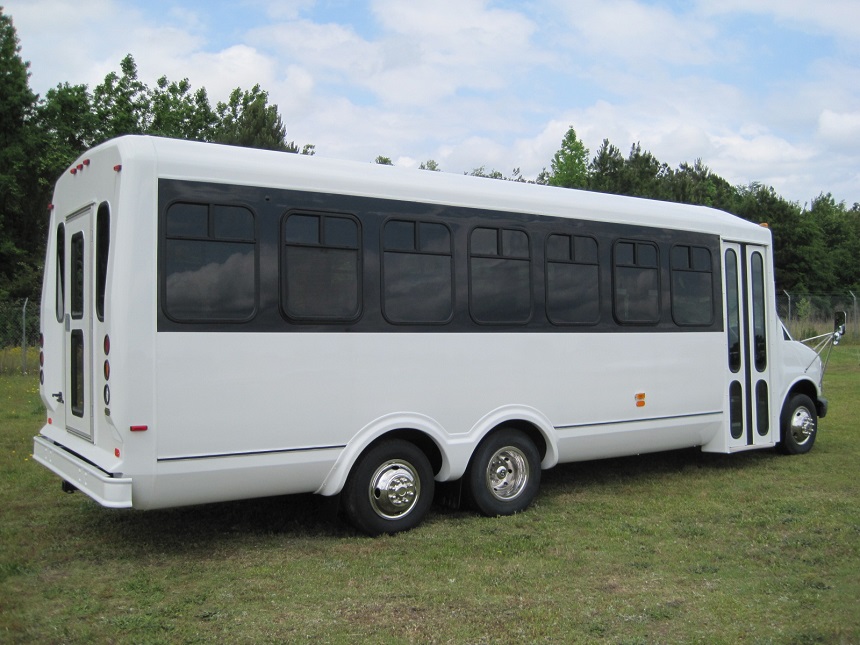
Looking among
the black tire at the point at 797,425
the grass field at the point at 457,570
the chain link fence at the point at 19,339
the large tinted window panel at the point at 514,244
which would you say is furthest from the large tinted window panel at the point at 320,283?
the chain link fence at the point at 19,339

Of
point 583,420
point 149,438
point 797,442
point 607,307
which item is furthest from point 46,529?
point 797,442

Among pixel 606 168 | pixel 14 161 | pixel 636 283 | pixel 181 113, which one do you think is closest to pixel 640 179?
pixel 606 168

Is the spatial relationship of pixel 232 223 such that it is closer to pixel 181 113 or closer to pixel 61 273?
pixel 61 273

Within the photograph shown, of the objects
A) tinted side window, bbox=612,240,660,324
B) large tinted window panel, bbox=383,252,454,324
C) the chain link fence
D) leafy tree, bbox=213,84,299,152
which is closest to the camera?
large tinted window panel, bbox=383,252,454,324

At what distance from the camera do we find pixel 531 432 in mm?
7875

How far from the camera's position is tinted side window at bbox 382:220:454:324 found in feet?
22.7

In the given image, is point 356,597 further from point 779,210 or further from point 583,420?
point 779,210

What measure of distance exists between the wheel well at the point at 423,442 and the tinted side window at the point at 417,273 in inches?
34.6

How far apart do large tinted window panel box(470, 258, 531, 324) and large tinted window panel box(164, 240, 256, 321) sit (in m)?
2.04

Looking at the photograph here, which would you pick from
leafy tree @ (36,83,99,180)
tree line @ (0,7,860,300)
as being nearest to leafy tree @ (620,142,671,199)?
tree line @ (0,7,860,300)

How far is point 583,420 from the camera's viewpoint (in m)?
8.09

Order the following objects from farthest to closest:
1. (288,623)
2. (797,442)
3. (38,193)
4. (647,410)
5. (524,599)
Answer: (38,193) → (797,442) → (647,410) → (524,599) → (288,623)

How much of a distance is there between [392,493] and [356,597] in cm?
148

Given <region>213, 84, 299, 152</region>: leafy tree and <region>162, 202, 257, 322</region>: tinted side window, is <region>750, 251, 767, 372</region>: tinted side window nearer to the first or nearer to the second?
<region>162, 202, 257, 322</region>: tinted side window
